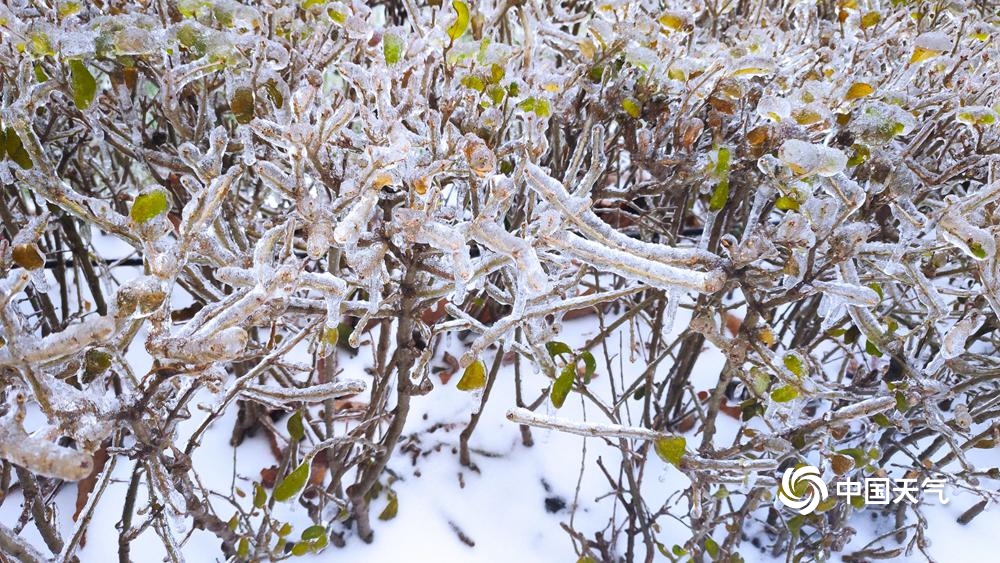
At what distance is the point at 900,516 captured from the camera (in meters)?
1.77

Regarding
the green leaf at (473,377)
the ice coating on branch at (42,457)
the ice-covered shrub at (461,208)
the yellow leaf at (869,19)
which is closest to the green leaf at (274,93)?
the ice-covered shrub at (461,208)

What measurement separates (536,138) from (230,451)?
1.25 metres

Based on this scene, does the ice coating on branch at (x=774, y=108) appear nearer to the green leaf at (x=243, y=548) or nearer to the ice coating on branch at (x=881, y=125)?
the ice coating on branch at (x=881, y=125)

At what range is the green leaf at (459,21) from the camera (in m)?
0.95

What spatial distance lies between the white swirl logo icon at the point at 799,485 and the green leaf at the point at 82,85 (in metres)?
1.29

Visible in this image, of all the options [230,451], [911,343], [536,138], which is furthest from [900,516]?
[230,451]

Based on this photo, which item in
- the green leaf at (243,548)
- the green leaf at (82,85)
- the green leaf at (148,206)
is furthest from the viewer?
the green leaf at (243,548)

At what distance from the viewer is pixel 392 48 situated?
3.07 ft

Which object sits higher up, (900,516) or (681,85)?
(681,85)

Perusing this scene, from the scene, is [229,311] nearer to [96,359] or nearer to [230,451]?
[96,359]

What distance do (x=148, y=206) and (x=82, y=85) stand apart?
1.09ft

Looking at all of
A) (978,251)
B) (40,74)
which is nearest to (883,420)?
(978,251)

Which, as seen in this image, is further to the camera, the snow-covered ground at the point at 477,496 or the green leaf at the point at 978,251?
the snow-covered ground at the point at 477,496

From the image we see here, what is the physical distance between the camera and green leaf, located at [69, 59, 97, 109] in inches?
36.5
